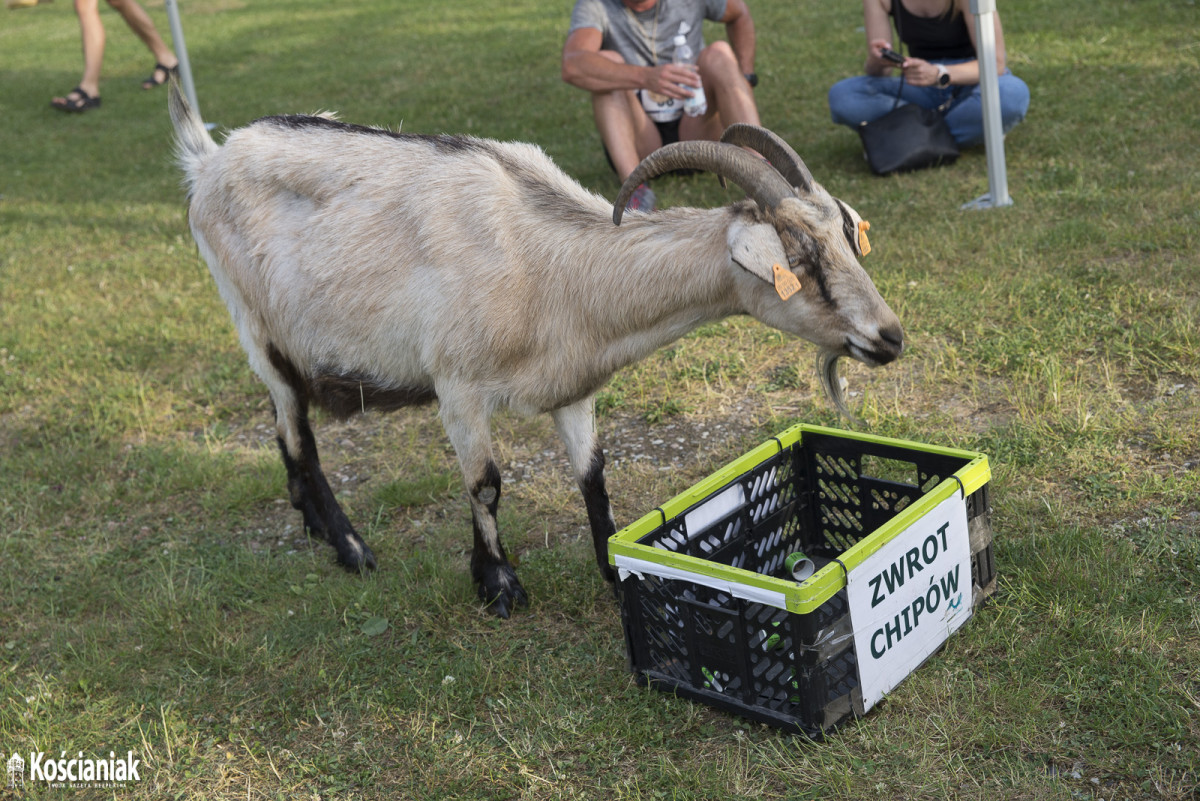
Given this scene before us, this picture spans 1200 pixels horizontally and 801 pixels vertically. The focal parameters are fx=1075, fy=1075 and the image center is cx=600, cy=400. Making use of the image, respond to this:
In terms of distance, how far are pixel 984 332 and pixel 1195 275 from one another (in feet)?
3.13

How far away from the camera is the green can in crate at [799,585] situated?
239cm

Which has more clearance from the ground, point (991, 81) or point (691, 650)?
point (991, 81)

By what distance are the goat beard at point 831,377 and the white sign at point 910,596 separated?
1.69ft

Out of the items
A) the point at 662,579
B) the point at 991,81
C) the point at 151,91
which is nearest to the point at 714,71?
the point at 991,81

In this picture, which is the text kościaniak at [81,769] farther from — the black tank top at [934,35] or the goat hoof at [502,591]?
the black tank top at [934,35]

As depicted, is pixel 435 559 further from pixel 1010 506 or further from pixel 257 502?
pixel 1010 506

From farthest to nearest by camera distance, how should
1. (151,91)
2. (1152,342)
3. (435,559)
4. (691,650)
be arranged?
1. (151,91)
2. (1152,342)
3. (435,559)
4. (691,650)

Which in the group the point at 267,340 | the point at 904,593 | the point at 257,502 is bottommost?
the point at 257,502

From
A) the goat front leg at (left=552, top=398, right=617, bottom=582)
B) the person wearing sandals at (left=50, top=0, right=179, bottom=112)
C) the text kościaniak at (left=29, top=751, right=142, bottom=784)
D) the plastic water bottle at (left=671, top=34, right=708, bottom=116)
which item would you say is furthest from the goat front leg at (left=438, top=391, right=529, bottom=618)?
the person wearing sandals at (left=50, top=0, right=179, bottom=112)

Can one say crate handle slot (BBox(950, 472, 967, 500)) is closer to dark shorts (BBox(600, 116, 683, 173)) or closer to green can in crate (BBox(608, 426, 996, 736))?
green can in crate (BBox(608, 426, 996, 736))

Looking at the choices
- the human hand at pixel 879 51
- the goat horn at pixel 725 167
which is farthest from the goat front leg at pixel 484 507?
the human hand at pixel 879 51

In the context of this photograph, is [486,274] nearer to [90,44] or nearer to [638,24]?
[638,24]

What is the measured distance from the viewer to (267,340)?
3.54 meters

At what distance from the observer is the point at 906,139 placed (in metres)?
6.05
